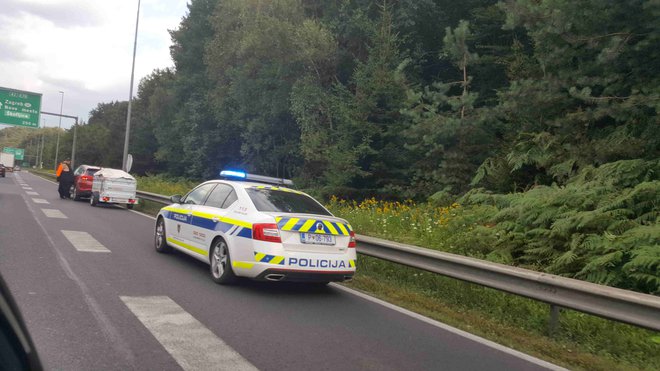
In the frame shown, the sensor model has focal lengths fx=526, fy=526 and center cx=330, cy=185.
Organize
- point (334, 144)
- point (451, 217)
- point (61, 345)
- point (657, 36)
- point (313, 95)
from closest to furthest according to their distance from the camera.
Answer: point (61, 345) < point (657, 36) < point (451, 217) < point (334, 144) < point (313, 95)

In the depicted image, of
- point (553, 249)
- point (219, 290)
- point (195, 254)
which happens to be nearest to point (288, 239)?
point (219, 290)

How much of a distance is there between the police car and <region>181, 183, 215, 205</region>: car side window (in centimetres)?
50

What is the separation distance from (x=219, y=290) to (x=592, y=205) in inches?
267

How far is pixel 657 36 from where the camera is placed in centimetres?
1044

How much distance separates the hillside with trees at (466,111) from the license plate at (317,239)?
3414mm

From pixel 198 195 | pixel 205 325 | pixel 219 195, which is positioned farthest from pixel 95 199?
pixel 205 325

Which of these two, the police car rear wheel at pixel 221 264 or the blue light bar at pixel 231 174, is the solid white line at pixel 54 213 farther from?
the police car rear wheel at pixel 221 264

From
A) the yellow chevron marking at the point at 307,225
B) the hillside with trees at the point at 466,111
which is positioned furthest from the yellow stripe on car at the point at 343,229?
the hillside with trees at the point at 466,111

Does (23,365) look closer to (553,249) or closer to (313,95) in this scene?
(553,249)

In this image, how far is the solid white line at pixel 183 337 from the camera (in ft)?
14.0

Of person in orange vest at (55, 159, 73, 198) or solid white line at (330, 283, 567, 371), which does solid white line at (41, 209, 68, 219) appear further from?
solid white line at (330, 283, 567, 371)

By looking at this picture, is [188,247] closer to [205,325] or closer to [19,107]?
[205,325]

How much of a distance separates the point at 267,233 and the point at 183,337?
217cm

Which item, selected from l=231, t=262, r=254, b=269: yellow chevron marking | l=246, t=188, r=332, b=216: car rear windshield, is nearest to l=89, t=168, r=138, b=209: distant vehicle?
l=246, t=188, r=332, b=216: car rear windshield
